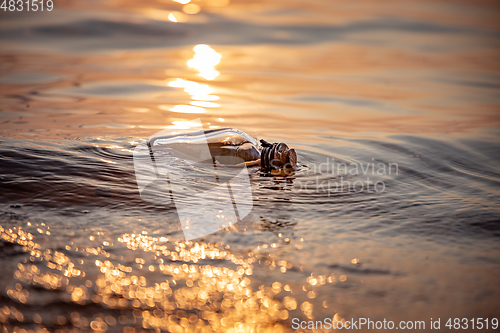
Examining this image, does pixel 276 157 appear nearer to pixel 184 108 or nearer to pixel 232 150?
pixel 232 150

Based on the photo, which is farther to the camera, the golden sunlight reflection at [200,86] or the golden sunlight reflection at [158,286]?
the golden sunlight reflection at [200,86]

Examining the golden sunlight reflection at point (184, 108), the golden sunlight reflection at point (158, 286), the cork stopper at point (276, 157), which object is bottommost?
the golden sunlight reflection at point (158, 286)

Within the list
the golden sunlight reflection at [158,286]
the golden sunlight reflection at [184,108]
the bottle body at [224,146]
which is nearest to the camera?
the golden sunlight reflection at [158,286]

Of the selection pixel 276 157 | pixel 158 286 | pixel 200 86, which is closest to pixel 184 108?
pixel 200 86

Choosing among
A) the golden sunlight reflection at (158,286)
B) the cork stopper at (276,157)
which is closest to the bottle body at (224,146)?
the cork stopper at (276,157)

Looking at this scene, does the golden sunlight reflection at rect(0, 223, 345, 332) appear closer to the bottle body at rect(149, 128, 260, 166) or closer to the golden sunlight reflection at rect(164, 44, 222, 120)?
the bottle body at rect(149, 128, 260, 166)

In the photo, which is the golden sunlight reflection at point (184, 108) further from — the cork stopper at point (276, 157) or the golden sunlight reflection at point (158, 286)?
the golden sunlight reflection at point (158, 286)
